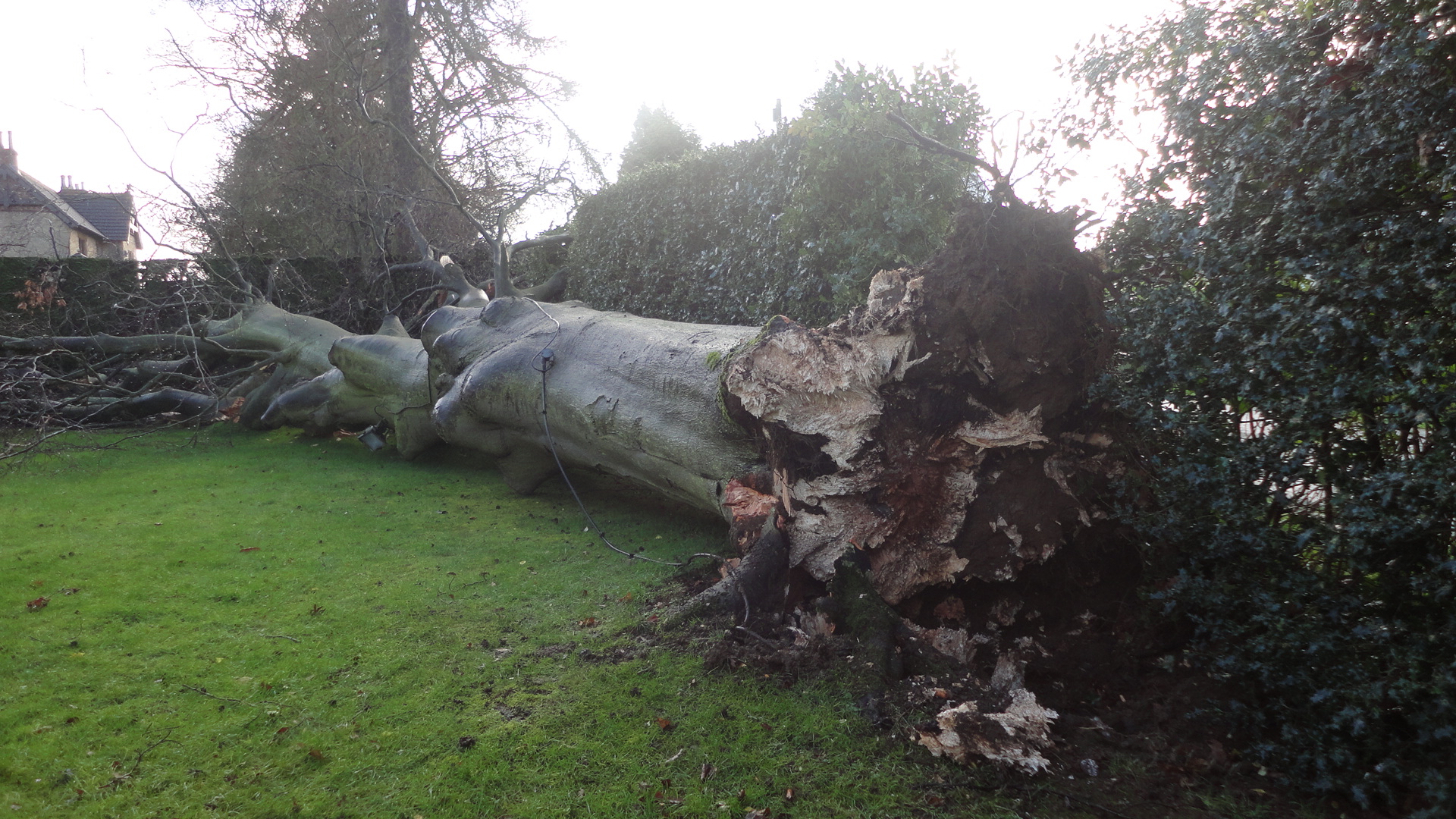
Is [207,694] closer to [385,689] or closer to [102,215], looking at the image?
[385,689]

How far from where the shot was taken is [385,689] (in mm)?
3266

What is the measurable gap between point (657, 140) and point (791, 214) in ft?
62.8

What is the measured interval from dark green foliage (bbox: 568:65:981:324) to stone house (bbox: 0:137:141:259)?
17.3 meters

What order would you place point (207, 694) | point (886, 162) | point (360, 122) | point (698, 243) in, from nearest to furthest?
point (207, 694)
point (886, 162)
point (698, 243)
point (360, 122)

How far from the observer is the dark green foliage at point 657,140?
23.9 m

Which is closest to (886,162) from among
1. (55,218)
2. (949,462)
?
(949,462)

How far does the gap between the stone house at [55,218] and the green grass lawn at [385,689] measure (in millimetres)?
19910

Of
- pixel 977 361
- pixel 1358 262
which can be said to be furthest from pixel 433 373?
pixel 1358 262

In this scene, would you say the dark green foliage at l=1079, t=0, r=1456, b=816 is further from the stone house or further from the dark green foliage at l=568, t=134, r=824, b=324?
the stone house

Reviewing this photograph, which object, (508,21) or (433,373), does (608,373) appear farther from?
(508,21)

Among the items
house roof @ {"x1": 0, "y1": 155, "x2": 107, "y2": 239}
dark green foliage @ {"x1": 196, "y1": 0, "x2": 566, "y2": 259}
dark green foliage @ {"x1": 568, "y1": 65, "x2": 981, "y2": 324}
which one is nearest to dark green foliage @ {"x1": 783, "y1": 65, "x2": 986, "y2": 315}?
dark green foliage @ {"x1": 568, "y1": 65, "x2": 981, "y2": 324}

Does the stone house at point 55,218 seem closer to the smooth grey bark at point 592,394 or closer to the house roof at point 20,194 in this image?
the house roof at point 20,194

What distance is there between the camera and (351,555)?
16.7 ft

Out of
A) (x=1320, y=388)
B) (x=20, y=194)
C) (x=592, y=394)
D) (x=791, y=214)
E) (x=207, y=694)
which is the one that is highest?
(x=20, y=194)
